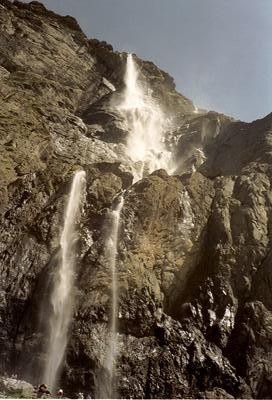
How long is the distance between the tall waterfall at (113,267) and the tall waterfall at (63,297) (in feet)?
8.90

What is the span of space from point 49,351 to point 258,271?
50.4 feet

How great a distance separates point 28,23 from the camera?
72.8 m

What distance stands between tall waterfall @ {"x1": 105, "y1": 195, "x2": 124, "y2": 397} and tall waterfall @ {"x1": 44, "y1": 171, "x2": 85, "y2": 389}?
2.71m

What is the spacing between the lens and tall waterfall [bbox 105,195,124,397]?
95.4 ft

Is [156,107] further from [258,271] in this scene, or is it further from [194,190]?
[258,271]

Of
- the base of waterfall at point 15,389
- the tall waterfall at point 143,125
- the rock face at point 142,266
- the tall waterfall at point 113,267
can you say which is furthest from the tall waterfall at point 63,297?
the tall waterfall at point 143,125

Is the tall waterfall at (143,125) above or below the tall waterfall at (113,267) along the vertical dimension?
above

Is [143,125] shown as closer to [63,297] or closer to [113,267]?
[113,267]

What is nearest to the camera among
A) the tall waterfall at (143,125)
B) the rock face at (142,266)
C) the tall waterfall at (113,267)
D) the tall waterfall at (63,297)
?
the tall waterfall at (113,267)

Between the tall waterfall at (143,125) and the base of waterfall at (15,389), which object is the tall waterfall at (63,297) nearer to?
the base of waterfall at (15,389)

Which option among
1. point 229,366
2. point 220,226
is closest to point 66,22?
point 220,226

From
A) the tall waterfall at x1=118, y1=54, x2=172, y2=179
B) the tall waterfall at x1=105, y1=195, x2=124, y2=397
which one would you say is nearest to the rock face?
the tall waterfall at x1=105, y1=195, x2=124, y2=397

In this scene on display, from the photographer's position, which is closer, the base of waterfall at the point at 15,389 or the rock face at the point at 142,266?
the base of waterfall at the point at 15,389

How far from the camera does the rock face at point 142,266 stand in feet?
96.9
